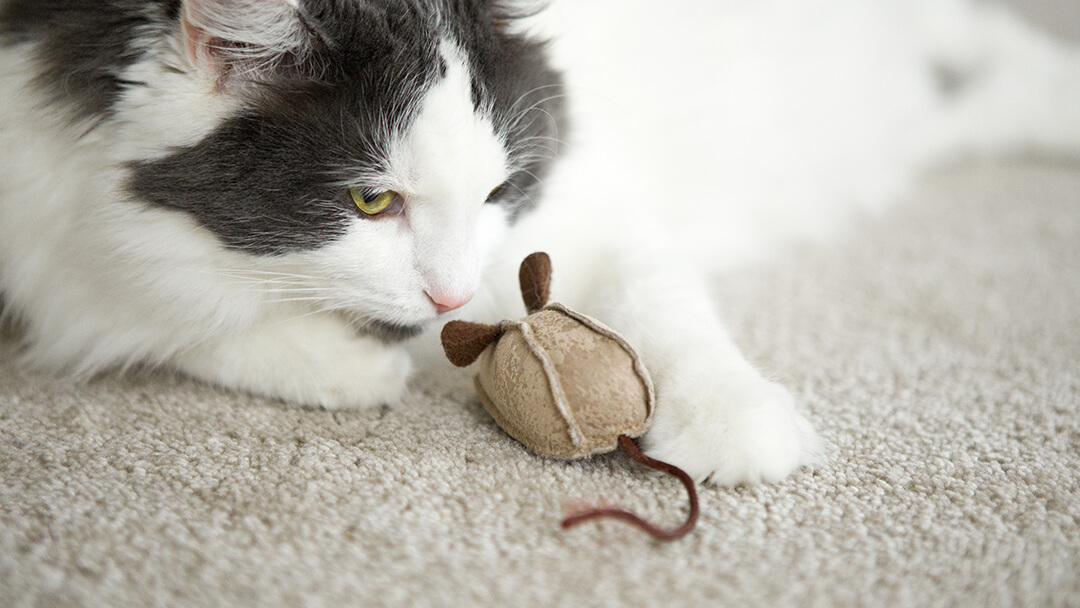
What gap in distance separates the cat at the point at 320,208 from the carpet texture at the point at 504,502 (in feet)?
0.21

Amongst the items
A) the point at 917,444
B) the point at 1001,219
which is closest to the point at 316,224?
the point at 917,444

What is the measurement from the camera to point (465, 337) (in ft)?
3.01

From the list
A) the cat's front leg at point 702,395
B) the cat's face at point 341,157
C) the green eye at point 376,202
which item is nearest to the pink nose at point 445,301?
the cat's face at point 341,157

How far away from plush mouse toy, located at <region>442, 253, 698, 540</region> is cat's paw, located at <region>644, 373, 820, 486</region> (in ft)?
0.09

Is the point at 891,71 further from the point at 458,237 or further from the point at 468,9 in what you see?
the point at 458,237

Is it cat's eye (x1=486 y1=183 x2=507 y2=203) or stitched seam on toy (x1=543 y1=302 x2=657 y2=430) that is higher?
cat's eye (x1=486 y1=183 x2=507 y2=203)

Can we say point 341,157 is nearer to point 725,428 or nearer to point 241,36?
point 241,36

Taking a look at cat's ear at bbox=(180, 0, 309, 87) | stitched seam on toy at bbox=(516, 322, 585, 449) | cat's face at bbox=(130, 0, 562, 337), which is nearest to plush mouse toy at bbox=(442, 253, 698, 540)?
stitched seam on toy at bbox=(516, 322, 585, 449)

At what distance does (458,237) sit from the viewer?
917mm

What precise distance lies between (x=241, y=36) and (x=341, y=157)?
162 mm

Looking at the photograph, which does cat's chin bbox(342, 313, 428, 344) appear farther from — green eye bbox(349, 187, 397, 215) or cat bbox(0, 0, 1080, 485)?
green eye bbox(349, 187, 397, 215)

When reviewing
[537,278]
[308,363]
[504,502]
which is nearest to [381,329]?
[308,363]

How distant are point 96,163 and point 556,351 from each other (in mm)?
594

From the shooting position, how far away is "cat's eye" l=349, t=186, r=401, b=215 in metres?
0.89
